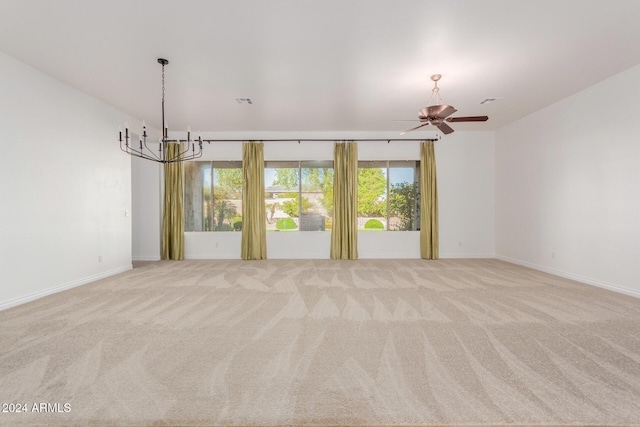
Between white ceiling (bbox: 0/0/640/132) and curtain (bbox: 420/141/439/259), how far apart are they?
190 cm

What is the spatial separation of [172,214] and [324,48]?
5591mm

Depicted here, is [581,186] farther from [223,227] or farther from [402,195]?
[223,227]

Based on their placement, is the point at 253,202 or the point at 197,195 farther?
the point at 197,195

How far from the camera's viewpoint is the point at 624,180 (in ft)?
13.4

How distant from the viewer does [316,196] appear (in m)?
7.20

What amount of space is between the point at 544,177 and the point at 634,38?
282cm

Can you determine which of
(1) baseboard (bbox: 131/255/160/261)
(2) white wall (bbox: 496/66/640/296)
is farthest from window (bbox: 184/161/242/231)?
(2) white wall (bbox: 496/66/640/296)

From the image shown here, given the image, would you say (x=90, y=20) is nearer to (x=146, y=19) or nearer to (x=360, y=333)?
(x=146, y=19)

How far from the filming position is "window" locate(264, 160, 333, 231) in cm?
716

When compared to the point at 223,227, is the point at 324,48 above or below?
above

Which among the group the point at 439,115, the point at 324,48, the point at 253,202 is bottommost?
the point at 253,202

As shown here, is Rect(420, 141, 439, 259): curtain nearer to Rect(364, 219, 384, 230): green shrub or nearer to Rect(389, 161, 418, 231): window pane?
Rect(389, 161, 418, 231): window pane

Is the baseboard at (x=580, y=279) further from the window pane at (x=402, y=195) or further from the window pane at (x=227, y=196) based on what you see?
the window pane at (x=227, y=196)

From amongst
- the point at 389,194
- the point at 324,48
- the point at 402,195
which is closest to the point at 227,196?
the point at 389,194
